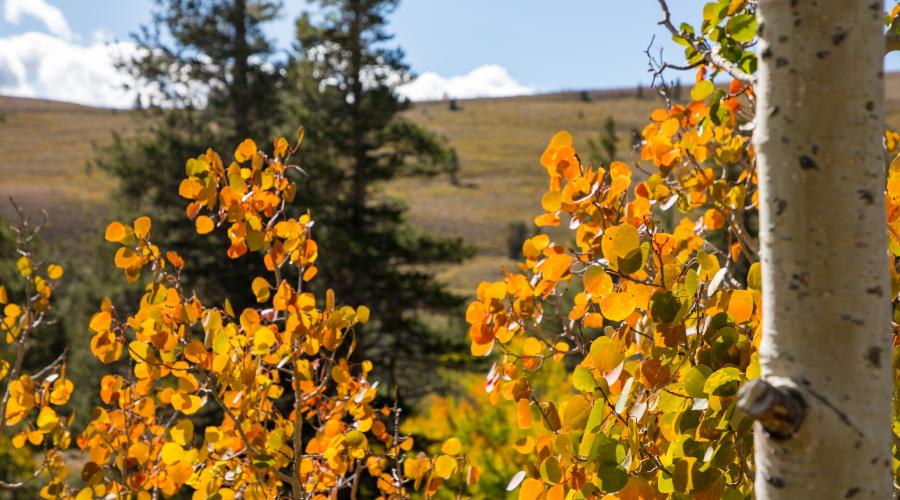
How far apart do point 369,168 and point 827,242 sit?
12.1 metres

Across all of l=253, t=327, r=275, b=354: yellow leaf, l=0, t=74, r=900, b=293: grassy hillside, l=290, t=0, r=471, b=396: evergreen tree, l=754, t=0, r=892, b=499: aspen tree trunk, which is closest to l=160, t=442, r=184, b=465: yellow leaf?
l=253, t=327, r=275, b=354: yellow leaf

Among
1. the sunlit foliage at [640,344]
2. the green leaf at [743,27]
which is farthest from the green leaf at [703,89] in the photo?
the green leaf at [743,27]

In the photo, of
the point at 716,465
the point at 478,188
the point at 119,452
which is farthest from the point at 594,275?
the point at 478,188

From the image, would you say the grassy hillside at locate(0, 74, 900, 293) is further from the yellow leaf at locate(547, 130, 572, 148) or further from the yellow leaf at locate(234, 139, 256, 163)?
the yellow leaf at locate(547, 130, 572, 148)

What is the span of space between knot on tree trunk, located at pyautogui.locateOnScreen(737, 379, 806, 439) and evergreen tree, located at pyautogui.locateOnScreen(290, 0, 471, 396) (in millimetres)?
11222

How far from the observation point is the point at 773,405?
0.71 metres

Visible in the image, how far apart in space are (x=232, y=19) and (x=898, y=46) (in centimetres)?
1460

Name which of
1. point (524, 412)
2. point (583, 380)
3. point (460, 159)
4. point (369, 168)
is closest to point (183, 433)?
point (524, 412)

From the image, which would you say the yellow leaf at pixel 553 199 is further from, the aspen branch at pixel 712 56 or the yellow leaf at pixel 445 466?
the yellow leaf at pixel 445 466

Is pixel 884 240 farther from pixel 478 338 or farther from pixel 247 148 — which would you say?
pixel 247 148

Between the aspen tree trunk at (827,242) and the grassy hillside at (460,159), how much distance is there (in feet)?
77.1

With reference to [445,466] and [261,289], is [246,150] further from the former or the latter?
[445,466]

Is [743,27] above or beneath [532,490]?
above

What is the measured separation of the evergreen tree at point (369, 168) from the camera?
12.2 m
